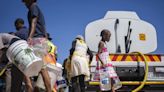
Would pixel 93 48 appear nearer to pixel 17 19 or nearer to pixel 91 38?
pixel 91 38

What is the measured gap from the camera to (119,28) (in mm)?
10609

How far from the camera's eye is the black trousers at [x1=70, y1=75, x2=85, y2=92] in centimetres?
891

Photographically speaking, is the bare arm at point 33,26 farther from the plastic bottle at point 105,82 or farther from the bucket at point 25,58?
the plastic bottle at point 105,82

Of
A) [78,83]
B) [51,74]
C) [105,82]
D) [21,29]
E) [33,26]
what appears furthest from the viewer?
[78,83]

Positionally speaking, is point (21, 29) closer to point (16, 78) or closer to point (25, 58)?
point (16, 78)

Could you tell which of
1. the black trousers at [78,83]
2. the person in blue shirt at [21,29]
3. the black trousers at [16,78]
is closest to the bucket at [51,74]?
the black trousers at [16,78]

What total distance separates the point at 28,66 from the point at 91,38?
160 inches

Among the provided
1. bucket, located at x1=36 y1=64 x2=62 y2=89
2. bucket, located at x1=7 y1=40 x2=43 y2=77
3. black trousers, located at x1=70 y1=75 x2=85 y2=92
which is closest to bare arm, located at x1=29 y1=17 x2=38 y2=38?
bucket, located at x1=7 y1=40 x2=43 y2=77

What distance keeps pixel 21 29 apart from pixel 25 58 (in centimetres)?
159

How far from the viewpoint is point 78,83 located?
898cm

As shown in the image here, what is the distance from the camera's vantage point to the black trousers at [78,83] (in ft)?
29.2

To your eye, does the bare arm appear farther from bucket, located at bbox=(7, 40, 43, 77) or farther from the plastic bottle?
the plastic bottle

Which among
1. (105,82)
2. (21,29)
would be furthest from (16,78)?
(105,82)

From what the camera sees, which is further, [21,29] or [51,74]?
[21,29]
